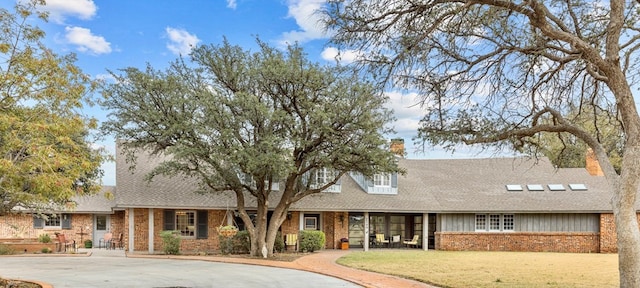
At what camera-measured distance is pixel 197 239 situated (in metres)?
22.9

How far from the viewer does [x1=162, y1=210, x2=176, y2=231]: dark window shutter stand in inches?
894

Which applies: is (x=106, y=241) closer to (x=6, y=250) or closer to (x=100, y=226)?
(x=100, y=226)

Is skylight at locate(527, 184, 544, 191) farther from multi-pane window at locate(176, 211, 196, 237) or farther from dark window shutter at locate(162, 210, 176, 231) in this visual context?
dark window shutter at locate(162, 210, 176, 231)

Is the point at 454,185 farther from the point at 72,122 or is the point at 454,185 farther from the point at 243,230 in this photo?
the point at 72,122

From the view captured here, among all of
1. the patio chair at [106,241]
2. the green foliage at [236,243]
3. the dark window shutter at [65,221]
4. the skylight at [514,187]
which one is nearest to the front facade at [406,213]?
the skylight at [514,187]

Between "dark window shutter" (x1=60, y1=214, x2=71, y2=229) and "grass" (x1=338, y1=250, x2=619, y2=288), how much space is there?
15852mm

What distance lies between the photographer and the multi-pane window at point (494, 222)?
80.8 ft

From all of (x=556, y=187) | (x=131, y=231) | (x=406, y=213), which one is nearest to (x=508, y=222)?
(x=556, y=187)

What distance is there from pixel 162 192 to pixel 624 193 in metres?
18.8

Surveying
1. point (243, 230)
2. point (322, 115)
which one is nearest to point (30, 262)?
point (243, 230)

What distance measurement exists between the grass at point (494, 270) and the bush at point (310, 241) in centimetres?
232

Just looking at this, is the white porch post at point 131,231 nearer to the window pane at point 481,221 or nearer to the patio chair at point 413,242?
the patio chair at point 413,242

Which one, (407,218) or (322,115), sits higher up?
(322,115)

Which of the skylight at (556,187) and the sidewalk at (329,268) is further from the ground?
the skylight at (556,187)
